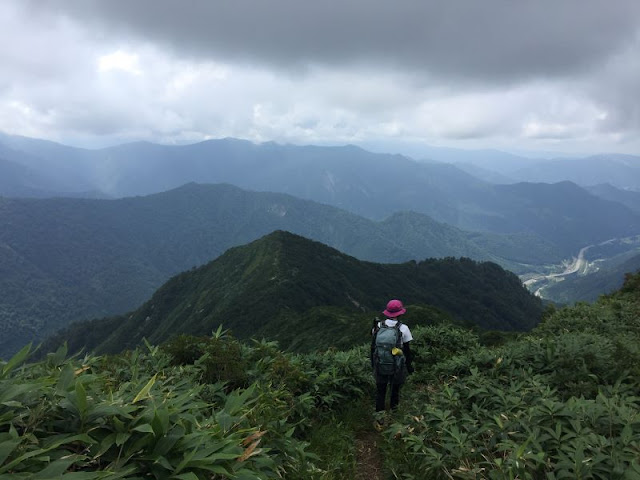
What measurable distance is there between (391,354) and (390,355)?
4 cm

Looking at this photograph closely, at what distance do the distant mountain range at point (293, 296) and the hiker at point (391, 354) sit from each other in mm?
51100

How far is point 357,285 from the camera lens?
120250mm

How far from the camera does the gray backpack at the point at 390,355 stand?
8.30 metres

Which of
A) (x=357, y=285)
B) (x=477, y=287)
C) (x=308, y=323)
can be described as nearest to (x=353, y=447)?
(x=308, y=323)

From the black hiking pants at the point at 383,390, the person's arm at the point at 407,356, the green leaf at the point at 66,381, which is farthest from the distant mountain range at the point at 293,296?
the green leaf at the point at 66,381

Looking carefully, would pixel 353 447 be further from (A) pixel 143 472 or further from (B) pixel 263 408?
(A) pixel 143 472

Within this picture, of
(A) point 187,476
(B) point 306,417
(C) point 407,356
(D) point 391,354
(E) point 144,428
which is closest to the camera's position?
(A) point 187,476

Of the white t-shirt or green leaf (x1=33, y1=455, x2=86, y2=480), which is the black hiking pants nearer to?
the white t-shirt

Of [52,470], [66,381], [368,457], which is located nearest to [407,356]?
[368,457]

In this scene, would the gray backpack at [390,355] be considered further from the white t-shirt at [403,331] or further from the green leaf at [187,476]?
the green leaf at [187,476]

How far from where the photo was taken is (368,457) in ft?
22.9

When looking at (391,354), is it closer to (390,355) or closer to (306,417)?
(390,355)

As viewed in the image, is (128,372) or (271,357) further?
(271,357)

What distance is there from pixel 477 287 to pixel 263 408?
6345 inches
